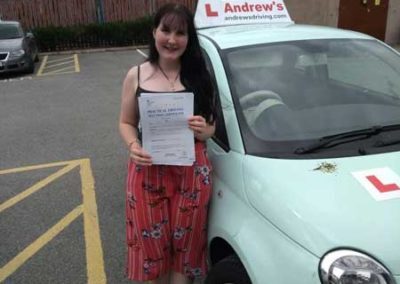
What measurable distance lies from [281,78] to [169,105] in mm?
854

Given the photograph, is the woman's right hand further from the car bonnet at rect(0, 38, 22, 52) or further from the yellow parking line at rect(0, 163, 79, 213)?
the car bonnet at rect(0, 38, 22, 52)

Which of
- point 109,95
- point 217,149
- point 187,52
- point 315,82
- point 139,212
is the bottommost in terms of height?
point 109,95

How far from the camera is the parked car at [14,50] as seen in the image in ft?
41.1

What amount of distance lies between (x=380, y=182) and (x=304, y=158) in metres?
0.36

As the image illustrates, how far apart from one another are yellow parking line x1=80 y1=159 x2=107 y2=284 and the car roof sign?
1934 mm

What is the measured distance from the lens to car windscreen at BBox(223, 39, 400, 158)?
8.19 feet

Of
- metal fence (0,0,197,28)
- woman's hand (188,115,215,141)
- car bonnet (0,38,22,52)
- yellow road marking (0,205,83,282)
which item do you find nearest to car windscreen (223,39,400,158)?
woman's hand (188,115,215,141)

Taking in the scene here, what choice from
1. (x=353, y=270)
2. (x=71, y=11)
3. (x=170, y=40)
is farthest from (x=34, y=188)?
(x=71, y=11)

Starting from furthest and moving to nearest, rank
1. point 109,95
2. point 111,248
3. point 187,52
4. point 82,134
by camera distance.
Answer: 1. point 109,95
2. point 82,134
3. point 111,248
4. point 187,52

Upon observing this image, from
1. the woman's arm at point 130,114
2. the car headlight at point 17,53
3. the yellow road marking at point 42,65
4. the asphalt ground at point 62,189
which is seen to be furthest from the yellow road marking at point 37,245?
the yellow road marking at point 42,65

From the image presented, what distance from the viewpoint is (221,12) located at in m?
4.08

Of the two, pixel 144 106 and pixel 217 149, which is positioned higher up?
pixel 144 106

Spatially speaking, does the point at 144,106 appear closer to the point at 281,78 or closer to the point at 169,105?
the point at 169,105

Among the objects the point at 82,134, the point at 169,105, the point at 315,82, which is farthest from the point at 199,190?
the point at 82,134
